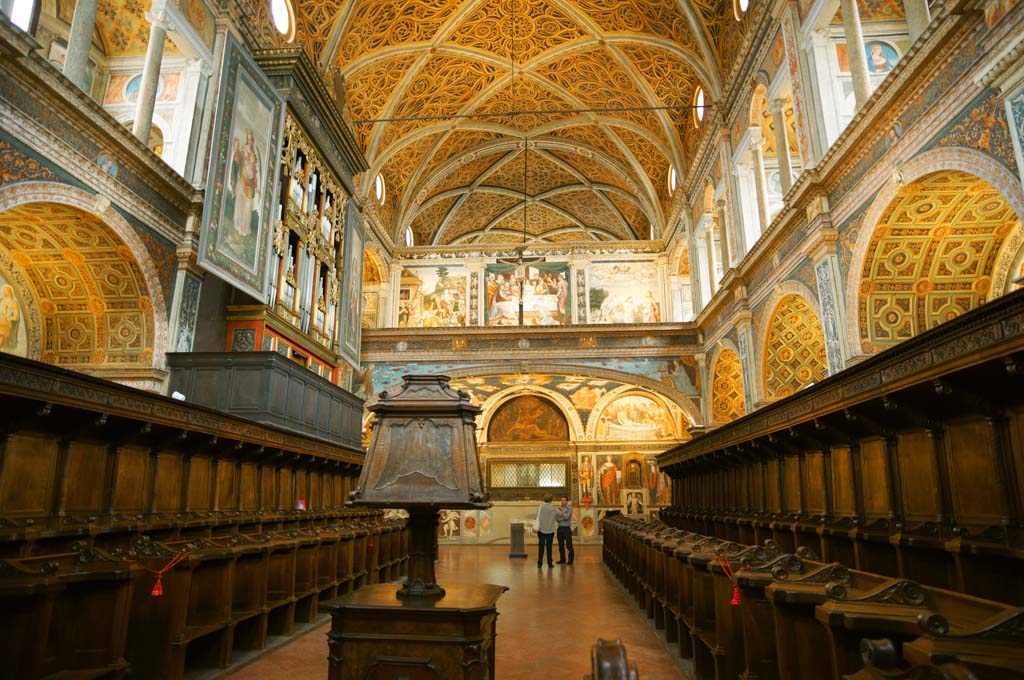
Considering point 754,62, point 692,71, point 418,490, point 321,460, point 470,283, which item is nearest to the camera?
point 418,490

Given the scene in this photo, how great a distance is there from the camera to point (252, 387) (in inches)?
404

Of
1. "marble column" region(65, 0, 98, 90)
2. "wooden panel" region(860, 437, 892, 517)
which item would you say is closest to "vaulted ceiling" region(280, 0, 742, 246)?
"marble column" region(65, 0, 98, 90)

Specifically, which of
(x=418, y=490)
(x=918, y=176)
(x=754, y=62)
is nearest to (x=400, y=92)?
(x=754, y=62)

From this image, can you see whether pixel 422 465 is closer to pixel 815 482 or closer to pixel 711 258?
pixel 815 482

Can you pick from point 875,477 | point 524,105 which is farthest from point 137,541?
point 524,105

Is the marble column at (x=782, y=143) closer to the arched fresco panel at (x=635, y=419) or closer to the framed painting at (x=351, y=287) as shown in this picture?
the framed painting at (x=351, y=287)

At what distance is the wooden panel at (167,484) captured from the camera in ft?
22.1

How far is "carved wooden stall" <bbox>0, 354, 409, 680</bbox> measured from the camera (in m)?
3.75

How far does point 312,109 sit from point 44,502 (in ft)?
34.6

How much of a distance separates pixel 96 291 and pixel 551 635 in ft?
26.1

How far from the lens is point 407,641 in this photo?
10.6 ft

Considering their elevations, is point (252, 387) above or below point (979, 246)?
below

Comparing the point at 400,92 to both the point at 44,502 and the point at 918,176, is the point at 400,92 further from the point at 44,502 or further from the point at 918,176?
the point at 44,502

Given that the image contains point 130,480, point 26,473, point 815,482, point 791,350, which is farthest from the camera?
point 791,350
